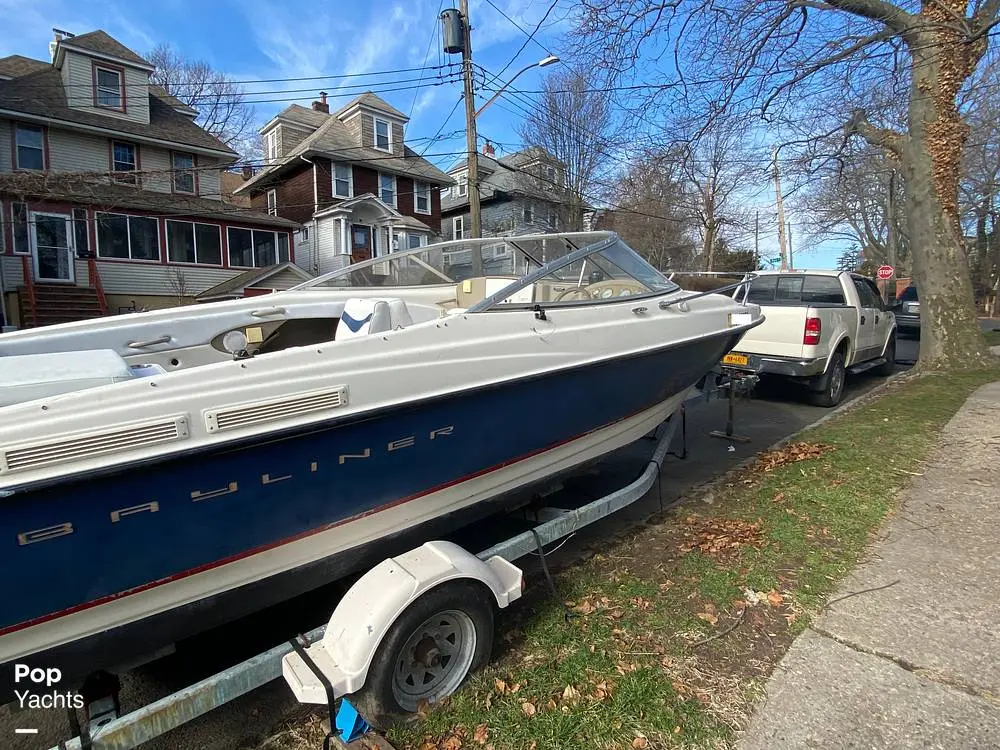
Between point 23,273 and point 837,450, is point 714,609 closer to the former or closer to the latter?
point 837,450

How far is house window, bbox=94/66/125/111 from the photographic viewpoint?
19.6 m

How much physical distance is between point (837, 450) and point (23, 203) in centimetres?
2008

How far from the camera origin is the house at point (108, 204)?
655 inches

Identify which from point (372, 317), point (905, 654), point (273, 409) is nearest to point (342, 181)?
point (372, 317)

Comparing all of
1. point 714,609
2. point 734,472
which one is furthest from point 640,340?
point 734,472

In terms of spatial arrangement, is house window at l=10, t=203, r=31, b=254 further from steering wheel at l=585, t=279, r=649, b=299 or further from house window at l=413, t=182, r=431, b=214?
steering wheel at l=585, t=279, r=649, b=299

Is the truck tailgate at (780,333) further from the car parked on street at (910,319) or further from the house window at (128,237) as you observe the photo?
the house window at (128,237)

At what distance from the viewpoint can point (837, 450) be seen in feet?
17.3

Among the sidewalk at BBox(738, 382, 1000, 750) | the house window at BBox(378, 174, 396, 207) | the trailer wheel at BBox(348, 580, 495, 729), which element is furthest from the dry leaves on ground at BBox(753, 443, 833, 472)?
the house window at BBox(378, 174, 396, 207)

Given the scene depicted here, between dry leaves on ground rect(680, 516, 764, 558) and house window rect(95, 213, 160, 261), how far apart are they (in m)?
19.4

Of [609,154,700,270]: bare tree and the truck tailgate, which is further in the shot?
[609,154,700,270]: bare tree

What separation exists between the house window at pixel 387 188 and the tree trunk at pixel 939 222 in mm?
20296

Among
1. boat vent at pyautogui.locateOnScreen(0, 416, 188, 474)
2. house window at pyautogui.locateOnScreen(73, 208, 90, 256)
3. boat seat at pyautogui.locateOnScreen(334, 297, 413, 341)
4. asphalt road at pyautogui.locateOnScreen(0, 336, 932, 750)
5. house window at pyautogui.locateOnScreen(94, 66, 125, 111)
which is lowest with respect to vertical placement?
asphalt road at pyautogui.locateOnScreen(0, 336, 932, 750)

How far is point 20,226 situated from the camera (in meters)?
16.6
